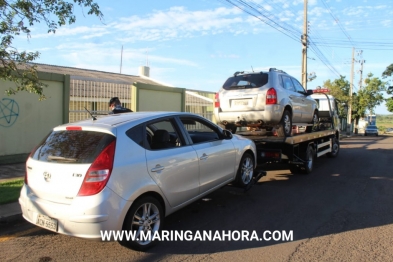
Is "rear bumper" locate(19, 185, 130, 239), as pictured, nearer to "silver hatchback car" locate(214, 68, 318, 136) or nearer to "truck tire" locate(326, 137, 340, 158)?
"silver hatchback car" locate(214, 68, 318, 136)

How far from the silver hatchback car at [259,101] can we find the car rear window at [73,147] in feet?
15.3

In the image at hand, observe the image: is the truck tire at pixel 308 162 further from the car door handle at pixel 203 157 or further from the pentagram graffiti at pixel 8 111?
the pentagram graffiti at pixel 8 111

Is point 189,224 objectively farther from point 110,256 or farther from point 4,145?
point 4,145

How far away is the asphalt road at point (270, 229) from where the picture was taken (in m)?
3.75

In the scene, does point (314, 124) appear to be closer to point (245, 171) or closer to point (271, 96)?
point (271, 96)

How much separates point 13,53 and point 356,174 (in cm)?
883

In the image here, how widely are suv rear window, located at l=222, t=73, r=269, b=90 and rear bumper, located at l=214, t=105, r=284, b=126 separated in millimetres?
647

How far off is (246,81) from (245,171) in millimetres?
2649

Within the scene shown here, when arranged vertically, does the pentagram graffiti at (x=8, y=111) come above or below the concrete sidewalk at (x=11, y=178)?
above

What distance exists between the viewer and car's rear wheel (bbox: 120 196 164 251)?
3.59 metres

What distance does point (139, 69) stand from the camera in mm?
30078

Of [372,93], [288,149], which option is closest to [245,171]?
[288,149]

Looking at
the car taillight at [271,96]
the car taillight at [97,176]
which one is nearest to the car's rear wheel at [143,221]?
the car taillight at [97,176]

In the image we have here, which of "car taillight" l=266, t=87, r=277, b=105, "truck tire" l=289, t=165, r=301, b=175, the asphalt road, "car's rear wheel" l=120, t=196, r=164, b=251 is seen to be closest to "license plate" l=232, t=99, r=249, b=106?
"car taillight" l=266, t=87, r=277, b=105
